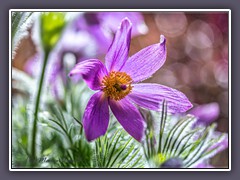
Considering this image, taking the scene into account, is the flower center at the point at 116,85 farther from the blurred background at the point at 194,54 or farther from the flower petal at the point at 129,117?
the blurred background at the point at 194,54

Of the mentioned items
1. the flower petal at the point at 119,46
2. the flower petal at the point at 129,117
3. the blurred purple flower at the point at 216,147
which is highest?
the flower petal at the point at 119,46

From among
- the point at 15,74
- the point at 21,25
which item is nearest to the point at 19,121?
the point at 15,74

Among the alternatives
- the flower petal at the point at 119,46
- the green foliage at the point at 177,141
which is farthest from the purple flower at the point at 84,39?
the green foliage at the point at 177,141

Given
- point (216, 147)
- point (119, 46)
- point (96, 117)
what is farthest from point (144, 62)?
point (216, 147)

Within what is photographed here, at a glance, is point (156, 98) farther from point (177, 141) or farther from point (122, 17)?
point (122, 17)

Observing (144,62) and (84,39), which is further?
(84,39)
